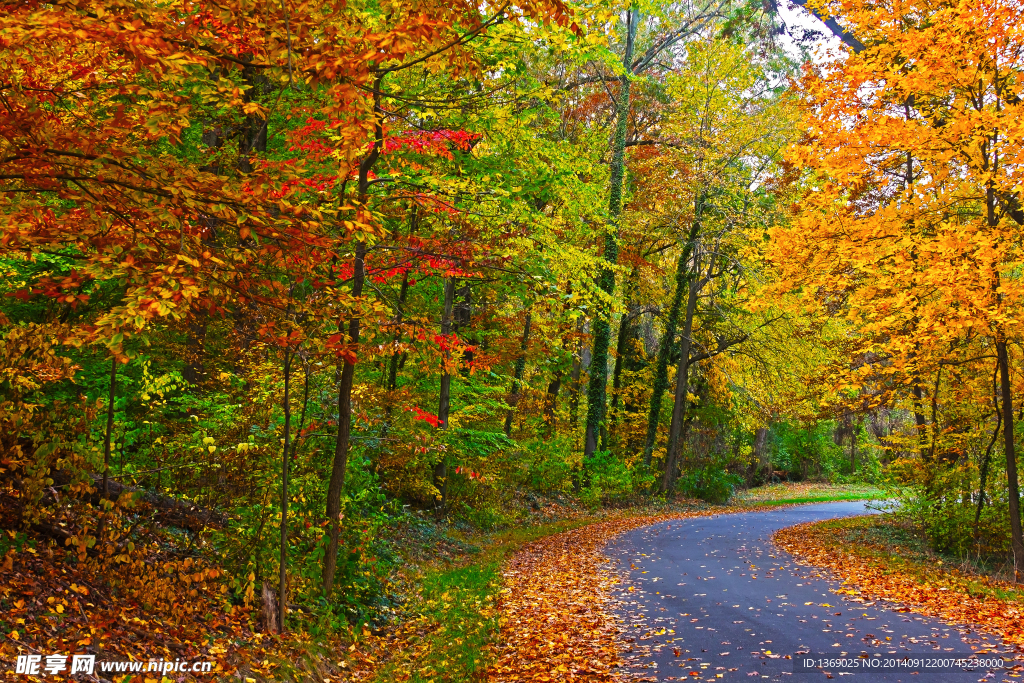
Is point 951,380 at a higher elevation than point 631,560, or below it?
higher

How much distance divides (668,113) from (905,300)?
14.8 metres

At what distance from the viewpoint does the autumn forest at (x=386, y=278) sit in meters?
4.96

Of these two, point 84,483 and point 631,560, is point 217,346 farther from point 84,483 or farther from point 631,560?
point 631,560

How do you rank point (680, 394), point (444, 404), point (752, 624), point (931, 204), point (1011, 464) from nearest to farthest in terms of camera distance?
point (752, 624) < point (1011, 464) < point (931, 204) < point (444, 404) < point (680, 394)

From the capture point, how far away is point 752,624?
25.1 feet

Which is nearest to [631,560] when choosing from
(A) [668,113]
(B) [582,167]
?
(B) [582,167]

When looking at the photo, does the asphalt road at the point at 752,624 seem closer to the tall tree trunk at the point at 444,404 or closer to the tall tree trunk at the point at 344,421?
the tall tree trunk at the point at 344,421

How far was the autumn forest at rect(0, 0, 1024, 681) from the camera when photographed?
195 inches

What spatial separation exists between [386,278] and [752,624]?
227 inches

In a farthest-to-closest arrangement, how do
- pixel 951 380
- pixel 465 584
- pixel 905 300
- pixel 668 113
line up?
pixel 668 113 → pixel 951 380 → pixel 905 300 → pixel 465 584

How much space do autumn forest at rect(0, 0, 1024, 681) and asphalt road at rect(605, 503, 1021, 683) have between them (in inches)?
32.2

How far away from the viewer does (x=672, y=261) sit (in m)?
30.1

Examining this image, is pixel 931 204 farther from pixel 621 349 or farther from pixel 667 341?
pixel 621 349

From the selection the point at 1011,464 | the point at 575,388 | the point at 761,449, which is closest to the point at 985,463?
the point at 1011,464
